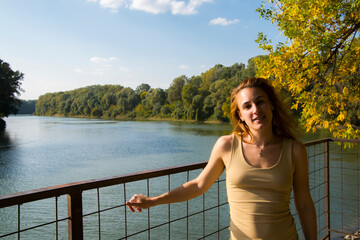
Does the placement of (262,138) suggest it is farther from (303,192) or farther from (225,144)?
(303,192)

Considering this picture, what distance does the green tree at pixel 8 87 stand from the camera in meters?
34.2

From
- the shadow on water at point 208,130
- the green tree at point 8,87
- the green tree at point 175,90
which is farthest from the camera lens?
the green tree at point 175,90

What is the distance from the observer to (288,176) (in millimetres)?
1256

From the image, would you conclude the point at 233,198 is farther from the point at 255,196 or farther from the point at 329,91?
the point at 329,91

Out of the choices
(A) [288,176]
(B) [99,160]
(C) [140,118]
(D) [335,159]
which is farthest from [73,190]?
(C) [140,118]

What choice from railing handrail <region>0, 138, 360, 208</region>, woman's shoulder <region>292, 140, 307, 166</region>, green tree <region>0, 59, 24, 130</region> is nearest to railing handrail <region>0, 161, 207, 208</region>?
railing handrail <region>0, 138, 360, 208</region>

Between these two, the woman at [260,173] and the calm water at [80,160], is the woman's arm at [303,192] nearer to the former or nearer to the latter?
the woman at [260,173]

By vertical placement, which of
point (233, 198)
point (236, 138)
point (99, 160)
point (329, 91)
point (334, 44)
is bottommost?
point (99, 160)

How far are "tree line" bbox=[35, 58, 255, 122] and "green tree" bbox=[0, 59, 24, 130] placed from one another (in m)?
24.9

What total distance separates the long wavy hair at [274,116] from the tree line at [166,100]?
32.3m

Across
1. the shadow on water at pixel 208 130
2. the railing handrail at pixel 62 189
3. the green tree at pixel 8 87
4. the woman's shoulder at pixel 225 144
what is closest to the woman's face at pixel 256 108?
the woman's shoulder at pixel 225 144

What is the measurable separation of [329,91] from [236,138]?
4406 millimetres

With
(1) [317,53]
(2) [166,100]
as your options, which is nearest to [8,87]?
(1) [317,53]

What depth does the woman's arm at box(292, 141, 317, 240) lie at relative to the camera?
Answer: 1290 millimetres
